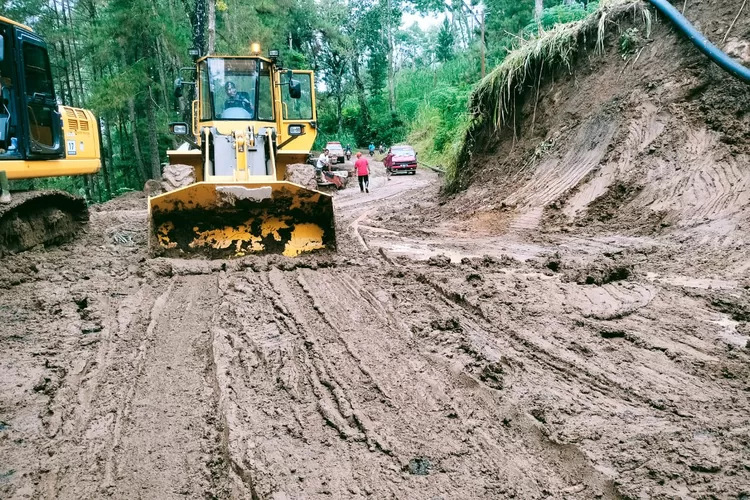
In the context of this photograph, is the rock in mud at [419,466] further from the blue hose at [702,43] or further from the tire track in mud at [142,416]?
the blue hose at [702,43]

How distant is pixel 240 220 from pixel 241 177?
46.6 inches

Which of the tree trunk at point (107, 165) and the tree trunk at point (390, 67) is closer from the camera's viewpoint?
the tree trunk at point (107, 165)

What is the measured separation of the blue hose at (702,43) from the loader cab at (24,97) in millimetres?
10519

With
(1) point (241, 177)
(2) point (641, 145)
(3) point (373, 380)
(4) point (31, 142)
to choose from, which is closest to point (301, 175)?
(1) point (241, 177)

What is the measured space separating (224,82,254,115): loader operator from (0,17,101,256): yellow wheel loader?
8.02 ft

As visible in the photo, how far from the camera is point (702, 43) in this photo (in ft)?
32.6

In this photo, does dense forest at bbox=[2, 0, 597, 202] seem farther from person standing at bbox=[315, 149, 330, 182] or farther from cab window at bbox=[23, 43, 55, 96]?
person standing at bbox=[315, 149, 330, 182]

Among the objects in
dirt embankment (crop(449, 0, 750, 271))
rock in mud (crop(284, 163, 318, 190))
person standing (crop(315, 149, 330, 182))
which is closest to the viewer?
dirt embankment (crop(449, 0, 750, 271))

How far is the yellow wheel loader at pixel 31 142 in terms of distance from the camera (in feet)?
25.8

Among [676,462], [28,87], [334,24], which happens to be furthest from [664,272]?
[334,24]

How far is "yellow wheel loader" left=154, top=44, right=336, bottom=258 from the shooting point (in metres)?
7.79

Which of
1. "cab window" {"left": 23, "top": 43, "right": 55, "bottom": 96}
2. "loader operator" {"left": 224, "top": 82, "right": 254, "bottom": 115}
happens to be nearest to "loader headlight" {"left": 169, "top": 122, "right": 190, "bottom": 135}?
"loader operator" {"left": 224, "top": 82, "right": 254, "bottom": 115}

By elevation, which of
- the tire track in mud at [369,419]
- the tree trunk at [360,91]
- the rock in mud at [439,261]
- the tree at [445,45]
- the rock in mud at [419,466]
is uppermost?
the tree at [445,45]

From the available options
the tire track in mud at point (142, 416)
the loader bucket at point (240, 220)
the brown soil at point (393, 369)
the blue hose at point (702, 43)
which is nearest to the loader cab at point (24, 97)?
the brown soil at point (393, 369)
